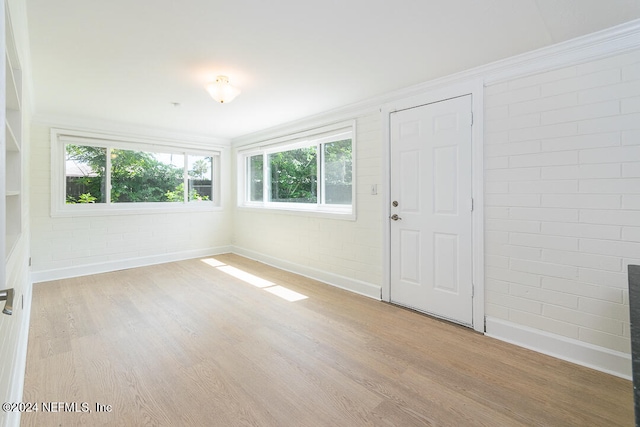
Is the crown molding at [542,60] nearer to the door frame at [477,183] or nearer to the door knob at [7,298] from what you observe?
the door frame at [477,183]

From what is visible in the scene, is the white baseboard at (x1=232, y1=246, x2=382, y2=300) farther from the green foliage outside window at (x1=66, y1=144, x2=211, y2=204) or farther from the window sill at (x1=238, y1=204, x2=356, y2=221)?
the green foliage outside window at (x1=66, y1=144, x2=211, y2=204)

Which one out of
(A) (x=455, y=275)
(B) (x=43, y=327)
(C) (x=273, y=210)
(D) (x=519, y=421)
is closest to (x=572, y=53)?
(A) (x=455, y=275)

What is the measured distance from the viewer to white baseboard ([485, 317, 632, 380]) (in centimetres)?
211

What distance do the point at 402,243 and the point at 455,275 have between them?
2.08 ft

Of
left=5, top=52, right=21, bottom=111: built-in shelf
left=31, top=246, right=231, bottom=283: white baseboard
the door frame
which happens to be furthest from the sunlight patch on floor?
left=5, top=52, right=21, bottom=111: built-in shelf

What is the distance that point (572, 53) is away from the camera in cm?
226

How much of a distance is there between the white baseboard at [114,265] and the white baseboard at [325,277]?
3.06 ft

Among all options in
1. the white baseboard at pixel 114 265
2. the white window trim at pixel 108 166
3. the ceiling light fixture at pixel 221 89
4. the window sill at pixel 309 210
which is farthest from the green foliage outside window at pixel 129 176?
the ceiling light fixture at pixel 221 89

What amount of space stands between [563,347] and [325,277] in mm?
2641

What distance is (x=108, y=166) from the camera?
4.82 metres

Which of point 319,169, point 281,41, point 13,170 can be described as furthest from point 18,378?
point 319,169

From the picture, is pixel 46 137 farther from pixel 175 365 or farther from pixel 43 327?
pixel 175 365

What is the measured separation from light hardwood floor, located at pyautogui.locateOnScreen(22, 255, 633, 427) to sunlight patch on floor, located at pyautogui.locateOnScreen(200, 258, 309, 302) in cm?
28

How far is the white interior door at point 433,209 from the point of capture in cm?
287
